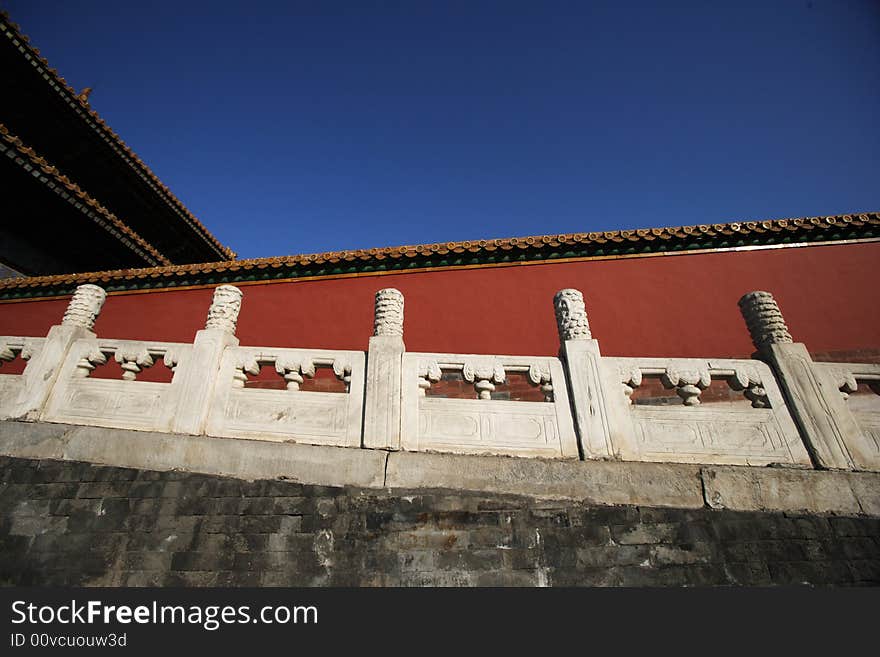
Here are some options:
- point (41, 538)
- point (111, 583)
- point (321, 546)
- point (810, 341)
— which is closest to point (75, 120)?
point (41, 538)

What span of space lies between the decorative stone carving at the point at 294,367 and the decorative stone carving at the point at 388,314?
59 centimetres

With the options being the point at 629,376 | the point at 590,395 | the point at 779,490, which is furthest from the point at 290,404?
the point at 779,490

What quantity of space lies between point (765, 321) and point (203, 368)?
451cm

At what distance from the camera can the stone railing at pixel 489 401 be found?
2916mm

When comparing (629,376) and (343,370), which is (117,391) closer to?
(343,370)

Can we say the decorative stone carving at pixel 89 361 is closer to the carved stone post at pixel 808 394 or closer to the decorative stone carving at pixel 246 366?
the decorative stone carving at pixel 246 366

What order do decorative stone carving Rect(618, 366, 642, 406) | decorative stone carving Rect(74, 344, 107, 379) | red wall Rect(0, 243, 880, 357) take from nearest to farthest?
decorative stone carving Rect(618, 366, 642, 406), decorative stone carving Rect(74, 344, 107, 379), red wall Rect(0, 243, 880, 357)

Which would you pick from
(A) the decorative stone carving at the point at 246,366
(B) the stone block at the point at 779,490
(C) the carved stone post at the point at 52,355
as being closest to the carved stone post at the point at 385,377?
A: (A) the decorative stone carving at the point at 246,366

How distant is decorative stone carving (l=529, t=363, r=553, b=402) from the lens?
125 inches

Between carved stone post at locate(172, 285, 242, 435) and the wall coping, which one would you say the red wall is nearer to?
carved stone post at locate(172, 285, 242, 435)

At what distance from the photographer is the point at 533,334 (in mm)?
6051

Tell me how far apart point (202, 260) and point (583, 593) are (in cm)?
1183

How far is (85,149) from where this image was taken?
28.8 feet

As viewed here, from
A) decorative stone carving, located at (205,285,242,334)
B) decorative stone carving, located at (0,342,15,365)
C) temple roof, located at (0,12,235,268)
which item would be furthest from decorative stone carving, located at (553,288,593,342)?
temple roof, located at (0,12,235,268)
